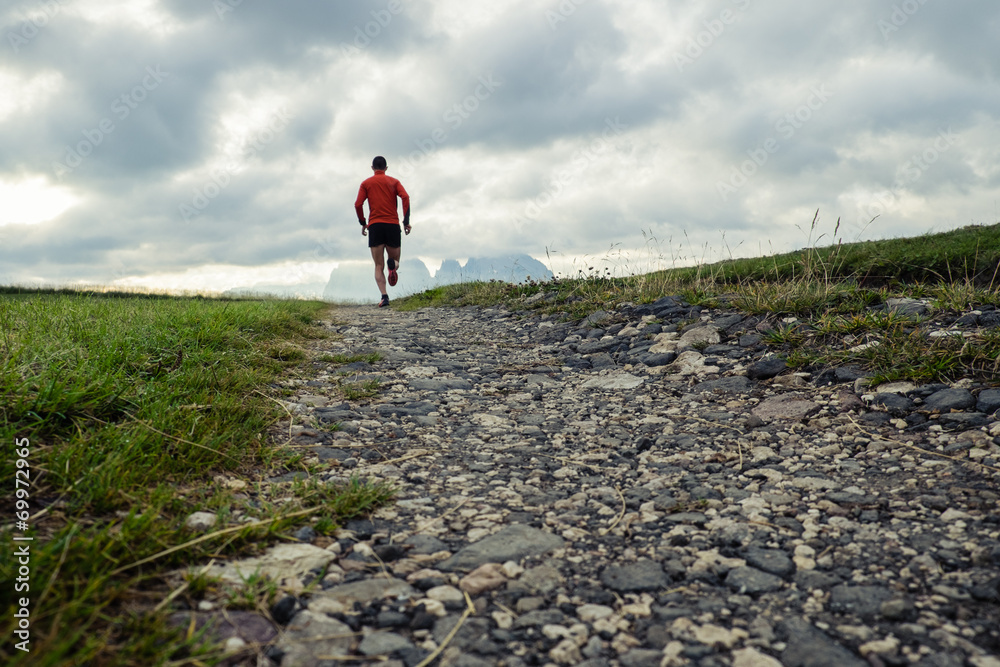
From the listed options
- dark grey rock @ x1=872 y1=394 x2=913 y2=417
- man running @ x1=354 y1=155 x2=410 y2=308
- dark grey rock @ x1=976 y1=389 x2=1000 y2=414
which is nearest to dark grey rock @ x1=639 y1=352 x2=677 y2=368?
dark grey rock @ x1=872 y1=394 x2=913 y2=417

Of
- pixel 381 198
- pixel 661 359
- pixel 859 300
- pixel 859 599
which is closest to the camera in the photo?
pixel 859 599

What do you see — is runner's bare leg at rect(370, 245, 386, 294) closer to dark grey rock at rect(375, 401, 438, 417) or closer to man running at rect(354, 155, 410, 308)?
man running at rect(354, 155, 410, 308)

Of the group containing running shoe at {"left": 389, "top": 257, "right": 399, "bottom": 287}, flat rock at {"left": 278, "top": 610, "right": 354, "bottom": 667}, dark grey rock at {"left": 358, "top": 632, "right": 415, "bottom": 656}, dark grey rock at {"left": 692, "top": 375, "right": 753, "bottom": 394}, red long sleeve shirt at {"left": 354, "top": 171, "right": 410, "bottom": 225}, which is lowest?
dark grey rock at {"left": 358, "top": 632, "right": 415, "bottom": 656}

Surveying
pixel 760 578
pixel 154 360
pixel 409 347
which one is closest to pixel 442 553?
pixel 760 578

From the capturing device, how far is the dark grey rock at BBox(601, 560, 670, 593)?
2.23 meters

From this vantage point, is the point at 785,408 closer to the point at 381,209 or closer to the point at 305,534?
the point at 305,534

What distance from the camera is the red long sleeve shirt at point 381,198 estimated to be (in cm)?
1512

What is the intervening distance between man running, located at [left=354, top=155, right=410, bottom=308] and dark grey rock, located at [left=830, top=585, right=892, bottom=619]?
1448 centimetres

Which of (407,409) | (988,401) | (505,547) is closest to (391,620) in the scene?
(505,547)

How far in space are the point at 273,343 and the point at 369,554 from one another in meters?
4.44

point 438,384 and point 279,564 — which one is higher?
point 438,384

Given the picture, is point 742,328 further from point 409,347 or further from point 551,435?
point 409,347

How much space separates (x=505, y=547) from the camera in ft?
8.26

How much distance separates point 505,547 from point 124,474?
1.79 meters
